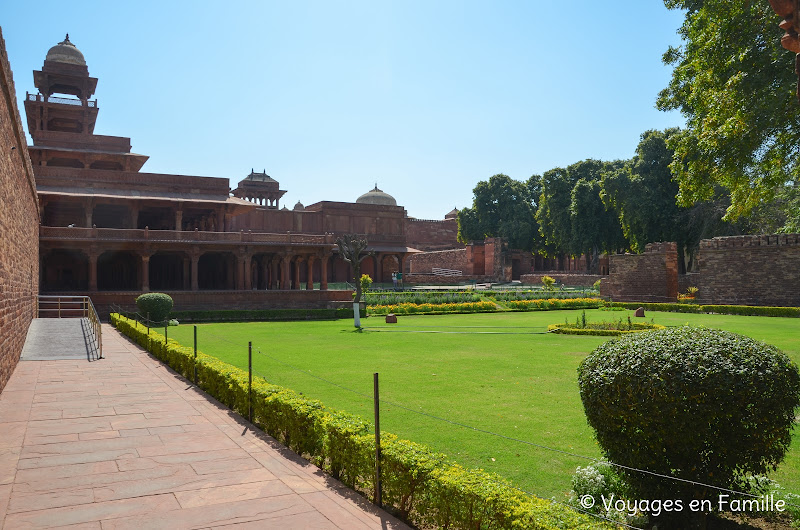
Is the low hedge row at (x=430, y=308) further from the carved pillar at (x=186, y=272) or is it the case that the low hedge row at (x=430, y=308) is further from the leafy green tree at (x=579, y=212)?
the leafy green tree at (x=579, y=212)

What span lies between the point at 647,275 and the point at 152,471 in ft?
109

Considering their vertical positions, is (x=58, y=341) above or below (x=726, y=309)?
above

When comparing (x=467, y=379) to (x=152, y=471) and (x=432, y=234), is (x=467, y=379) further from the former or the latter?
(x=432, y=234)

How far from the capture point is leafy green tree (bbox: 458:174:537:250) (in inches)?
2445

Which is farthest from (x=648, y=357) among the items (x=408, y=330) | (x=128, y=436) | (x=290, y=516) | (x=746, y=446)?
(x=408, y=330)

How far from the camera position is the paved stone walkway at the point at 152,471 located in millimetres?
4359

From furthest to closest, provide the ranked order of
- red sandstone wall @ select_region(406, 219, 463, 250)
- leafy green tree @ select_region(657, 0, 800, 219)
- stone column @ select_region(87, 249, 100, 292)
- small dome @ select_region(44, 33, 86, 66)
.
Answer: red sandstone wall @ select_region(406, 219, 463, 250) < small dome @ select_region(44, 33, 86, 66) < stone column @ select_region(87, 249, 100, 292) < leafy green tree @ select_region(657, 0, 800, 219)

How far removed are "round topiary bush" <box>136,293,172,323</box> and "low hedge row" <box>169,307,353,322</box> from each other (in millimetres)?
2279

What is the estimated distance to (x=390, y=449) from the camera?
15.3ft

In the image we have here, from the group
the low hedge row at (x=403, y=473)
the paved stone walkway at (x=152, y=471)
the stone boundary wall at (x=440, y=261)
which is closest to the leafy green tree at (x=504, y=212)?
the stone boundary wall at (x=440, y=261)

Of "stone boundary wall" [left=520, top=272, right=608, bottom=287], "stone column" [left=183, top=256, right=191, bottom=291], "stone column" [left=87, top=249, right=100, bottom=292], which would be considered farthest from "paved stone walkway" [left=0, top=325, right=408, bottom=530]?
"stone boundary wall" [left=520, top=272, right=608, bottom=287]

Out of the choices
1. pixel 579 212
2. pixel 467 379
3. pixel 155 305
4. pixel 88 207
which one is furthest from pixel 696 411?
pixel 579 212

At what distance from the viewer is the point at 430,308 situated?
31.2 m

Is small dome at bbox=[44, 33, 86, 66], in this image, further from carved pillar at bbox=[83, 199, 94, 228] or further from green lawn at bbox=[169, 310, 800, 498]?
green lawn at bbox=[169, 310, 800, 498]
